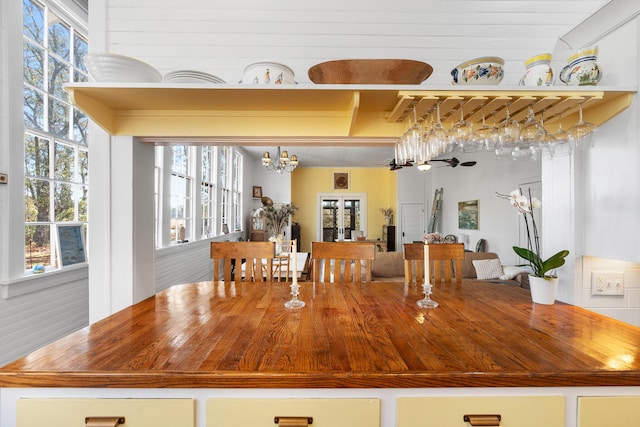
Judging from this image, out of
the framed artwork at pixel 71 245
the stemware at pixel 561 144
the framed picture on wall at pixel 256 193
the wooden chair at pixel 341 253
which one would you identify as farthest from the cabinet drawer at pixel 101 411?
the framed picture on wall at pixel 256 193

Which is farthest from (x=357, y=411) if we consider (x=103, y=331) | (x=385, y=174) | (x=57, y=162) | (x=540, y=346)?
(x=385, y=174)

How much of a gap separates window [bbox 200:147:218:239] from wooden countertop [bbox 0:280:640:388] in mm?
3809

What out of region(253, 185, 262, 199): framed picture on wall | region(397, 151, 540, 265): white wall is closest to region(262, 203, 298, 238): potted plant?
region(253, 185, 262, 199): framed picture on wall

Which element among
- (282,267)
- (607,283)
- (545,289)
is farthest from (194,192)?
(607,283)

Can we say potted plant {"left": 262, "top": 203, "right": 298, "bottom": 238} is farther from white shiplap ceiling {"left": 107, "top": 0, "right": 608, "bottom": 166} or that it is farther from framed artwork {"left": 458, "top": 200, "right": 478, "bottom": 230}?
white shiplap ceiling {"left": 107, "top": 0, "right": 608, "bottom": 166}

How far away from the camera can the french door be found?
8688mm

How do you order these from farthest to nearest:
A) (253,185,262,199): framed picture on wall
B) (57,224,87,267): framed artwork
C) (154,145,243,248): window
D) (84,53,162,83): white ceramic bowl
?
(253,185,262,199): framed picture on wall → (154,145,243,248): window → (57,224,87,267): framed artwork → (84,53,162,83): white ceramic bowl

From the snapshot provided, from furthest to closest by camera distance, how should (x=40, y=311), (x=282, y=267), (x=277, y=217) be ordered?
1. (x=277, y=217)
2. (x=282, y=267)
3. (x=40, y=311)

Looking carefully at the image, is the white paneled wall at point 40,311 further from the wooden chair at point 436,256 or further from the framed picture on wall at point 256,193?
the framed picture on wall at point 256,193

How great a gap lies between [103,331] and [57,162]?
2.34 meters

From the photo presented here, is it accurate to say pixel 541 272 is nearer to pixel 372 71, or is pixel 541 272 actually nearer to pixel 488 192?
pixel 372 71

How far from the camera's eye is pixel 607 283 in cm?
159

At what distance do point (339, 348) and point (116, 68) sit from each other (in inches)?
61.8

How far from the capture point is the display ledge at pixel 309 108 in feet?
4.42
